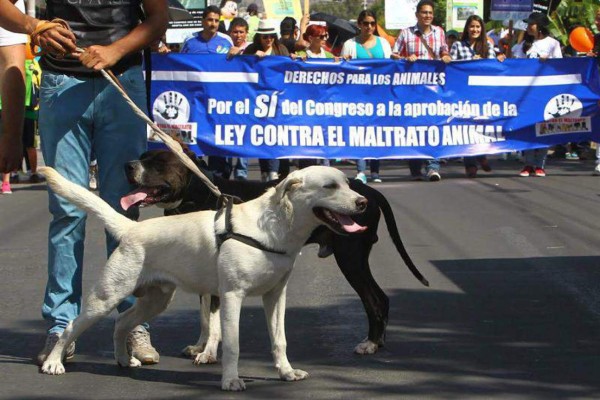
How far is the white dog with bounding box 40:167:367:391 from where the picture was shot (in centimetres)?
589

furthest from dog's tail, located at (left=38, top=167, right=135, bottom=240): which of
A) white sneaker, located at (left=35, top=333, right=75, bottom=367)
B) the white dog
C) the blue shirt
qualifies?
the blue shirt

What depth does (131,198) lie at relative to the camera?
6.61m

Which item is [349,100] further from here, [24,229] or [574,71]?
[24,229]

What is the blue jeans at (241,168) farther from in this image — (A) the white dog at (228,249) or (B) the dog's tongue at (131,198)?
(A) the white dog at (228,249)

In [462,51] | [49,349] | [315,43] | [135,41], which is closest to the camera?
[135,41]

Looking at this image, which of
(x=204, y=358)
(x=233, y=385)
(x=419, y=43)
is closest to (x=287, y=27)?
(x=419, y=43)

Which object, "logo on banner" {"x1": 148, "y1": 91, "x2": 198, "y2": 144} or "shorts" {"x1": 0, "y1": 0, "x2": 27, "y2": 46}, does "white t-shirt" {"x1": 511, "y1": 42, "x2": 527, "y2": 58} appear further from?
"shorts" {"x1": 0, "y1": 0, "x2": 27, "y2": 46}

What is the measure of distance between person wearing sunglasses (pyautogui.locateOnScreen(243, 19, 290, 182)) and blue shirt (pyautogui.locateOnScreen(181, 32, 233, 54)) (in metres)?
0.35

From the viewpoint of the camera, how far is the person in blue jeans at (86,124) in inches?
254

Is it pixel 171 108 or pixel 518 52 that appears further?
pixel 518 52

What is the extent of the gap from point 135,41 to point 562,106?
11.9 m

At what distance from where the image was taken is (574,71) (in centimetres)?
1744

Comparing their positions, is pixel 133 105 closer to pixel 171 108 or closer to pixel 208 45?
pixel 171 108

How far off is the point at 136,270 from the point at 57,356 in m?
0.64
